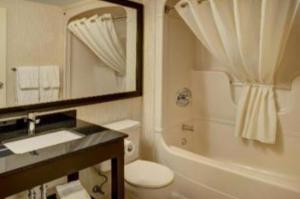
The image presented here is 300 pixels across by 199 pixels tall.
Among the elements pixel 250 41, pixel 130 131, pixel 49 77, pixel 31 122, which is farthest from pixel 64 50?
pixel 250 41

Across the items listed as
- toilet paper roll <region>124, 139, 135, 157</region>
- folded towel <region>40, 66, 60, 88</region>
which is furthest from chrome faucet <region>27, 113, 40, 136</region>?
toilet paper roll <region>124, 139, 135, 157</region>

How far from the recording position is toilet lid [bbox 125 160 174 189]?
2012 mm

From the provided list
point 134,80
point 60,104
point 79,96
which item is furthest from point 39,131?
point 134,80

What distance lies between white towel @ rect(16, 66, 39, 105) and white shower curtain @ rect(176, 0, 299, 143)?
1.37m

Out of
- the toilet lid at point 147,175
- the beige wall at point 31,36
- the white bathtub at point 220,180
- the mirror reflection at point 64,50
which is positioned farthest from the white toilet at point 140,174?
the beige wall at point 31,36

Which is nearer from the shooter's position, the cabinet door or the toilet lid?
the cabinet door

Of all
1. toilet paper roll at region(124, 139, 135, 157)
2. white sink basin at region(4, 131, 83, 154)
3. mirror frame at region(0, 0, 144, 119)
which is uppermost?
mirror frame at region(0, 0, 144, 119)

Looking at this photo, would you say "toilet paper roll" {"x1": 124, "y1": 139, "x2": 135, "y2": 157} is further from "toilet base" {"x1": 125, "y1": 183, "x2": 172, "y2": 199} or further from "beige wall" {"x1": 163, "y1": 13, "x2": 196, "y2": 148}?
"beige wall" {"x1": 163, "y1": 13, "x2": 196, "y2": 148}

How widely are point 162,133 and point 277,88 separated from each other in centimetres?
117

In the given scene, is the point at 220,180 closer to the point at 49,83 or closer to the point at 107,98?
the point at 107,98

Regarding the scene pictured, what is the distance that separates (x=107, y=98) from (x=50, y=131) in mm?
642

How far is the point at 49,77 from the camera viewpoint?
1940 mm

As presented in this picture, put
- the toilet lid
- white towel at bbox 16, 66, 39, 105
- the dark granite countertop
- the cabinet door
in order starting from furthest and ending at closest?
1. the toilet lid
2. white towel at bbox 16, 66, 39, 105
3. the cabinet door
4. the dark granite countertop

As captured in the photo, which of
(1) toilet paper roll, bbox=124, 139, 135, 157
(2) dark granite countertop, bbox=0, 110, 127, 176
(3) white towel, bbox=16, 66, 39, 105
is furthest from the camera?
(1) toilet paper roll, bbox=124, 139, 135, 157
